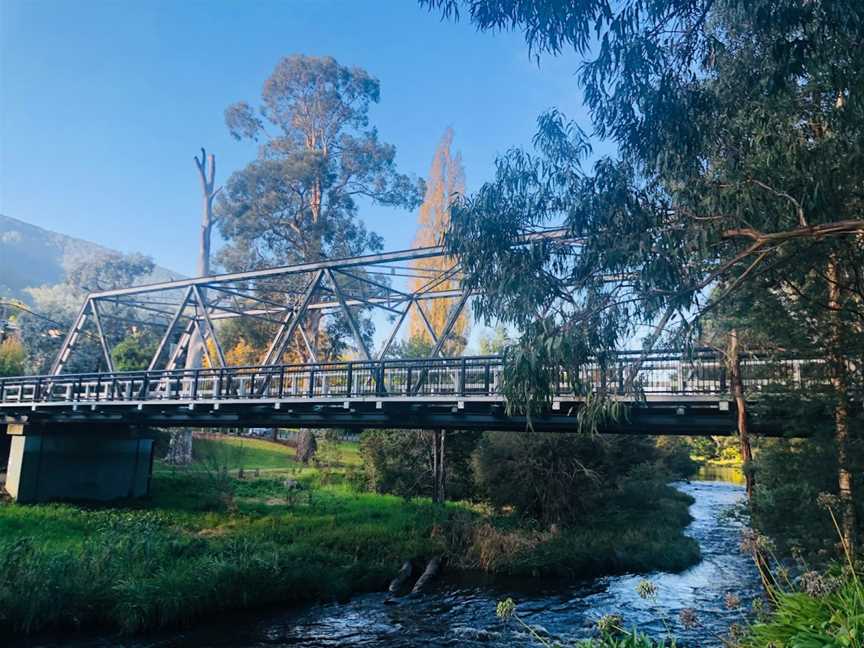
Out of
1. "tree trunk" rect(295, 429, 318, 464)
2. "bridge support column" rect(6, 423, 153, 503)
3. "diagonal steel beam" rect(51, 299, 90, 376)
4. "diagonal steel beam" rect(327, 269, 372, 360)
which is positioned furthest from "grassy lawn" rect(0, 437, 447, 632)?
"tree trunk" rect(295, 429, 318, 464)

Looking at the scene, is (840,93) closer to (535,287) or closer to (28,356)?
(535,287)

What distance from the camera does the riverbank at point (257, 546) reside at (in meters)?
12.2

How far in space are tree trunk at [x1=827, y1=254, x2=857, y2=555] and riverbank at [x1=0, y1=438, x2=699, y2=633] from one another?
933 cm

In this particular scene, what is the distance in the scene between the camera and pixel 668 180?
9.22 meters

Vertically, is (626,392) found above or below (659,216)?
below

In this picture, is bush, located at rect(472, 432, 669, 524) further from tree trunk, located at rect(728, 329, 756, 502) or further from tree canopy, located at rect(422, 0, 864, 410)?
tree canopy, located at rect(422, 0, 864, 410)

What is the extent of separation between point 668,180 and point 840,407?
5.55 metres

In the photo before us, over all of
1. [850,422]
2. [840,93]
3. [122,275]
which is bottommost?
[850,422]

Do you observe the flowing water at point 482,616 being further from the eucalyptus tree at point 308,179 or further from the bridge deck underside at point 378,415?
the eucalyptus tree at point 308,179

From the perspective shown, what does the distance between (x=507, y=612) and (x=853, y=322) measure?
1009 cm

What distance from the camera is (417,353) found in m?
31.4


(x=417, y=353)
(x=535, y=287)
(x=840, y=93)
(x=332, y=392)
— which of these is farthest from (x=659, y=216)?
(x=417, y=353)

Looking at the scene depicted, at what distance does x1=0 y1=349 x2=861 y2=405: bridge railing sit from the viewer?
1038cm

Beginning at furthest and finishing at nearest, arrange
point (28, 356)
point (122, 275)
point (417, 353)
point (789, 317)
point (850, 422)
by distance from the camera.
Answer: point (122, 275) → point (28, 356) → point (417, 353) → point (789, 317) → point (850, 422)
